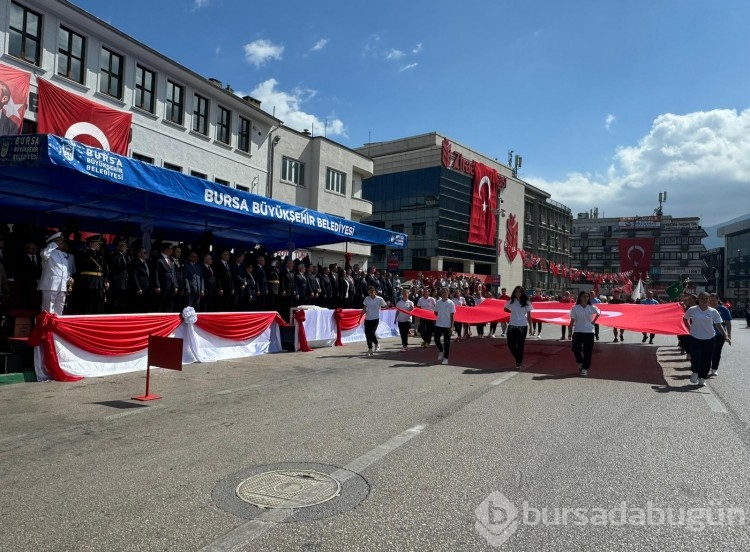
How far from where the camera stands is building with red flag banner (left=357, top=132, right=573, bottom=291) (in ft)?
208

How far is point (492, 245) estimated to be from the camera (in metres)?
72.0

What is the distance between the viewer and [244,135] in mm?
29531

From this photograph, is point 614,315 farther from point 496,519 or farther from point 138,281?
point 138,281

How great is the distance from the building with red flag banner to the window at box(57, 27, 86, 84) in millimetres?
40310

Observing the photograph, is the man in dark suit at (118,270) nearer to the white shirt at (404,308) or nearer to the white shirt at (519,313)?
the white shirt at (404,308)

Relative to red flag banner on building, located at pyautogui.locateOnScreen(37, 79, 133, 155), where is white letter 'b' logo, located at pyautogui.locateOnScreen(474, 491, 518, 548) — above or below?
below

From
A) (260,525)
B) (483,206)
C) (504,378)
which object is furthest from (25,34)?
(483,206)

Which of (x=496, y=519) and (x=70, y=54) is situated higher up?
(x=70, y=54)

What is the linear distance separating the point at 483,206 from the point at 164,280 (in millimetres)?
61667

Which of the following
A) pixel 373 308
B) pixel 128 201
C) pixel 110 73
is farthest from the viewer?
pixel 110 73

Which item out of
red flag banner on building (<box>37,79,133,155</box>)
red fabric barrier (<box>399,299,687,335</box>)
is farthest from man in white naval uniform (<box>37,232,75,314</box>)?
red fabric barrier (<box>399,299,687,335</box>)

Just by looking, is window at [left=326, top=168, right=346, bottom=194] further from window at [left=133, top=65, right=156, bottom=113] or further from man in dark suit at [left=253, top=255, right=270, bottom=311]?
man in dark suit at [left=253, top=255, right=270, bottom=311]

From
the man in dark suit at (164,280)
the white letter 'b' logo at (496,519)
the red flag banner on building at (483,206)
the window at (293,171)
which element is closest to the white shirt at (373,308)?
the man in dark suit at (164,280)

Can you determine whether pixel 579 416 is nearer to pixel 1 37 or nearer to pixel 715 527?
pixel 715 527
